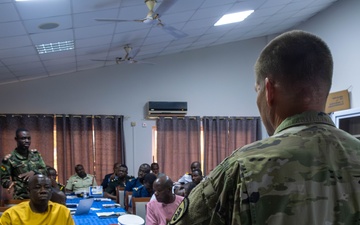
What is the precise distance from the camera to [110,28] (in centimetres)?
551

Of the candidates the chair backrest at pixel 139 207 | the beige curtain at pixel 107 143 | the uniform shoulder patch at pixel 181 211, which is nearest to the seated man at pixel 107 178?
the beige curtain at pixel 107 143

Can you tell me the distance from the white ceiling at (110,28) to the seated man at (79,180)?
6.63 ft

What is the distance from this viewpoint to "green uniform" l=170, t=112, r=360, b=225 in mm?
759

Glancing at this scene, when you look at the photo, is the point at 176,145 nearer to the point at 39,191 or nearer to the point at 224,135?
the point at 224,135

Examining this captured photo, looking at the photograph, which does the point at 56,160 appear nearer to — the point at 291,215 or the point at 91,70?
the point at 91,70

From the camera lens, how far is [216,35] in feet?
26.0

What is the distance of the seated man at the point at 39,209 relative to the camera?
306 centimetres

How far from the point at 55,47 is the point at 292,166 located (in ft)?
18.4

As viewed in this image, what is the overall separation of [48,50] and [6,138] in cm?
268

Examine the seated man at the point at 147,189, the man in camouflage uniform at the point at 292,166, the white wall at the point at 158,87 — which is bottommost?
the seated man at the point at 147,189

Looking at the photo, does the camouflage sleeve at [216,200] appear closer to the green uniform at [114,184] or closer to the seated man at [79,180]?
the green uniform at [114,184]

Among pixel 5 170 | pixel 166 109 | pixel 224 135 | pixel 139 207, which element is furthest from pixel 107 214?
pixel 224 135

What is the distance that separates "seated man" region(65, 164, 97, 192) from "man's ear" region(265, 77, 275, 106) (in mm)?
6928

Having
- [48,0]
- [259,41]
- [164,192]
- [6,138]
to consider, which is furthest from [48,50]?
[259,41]
